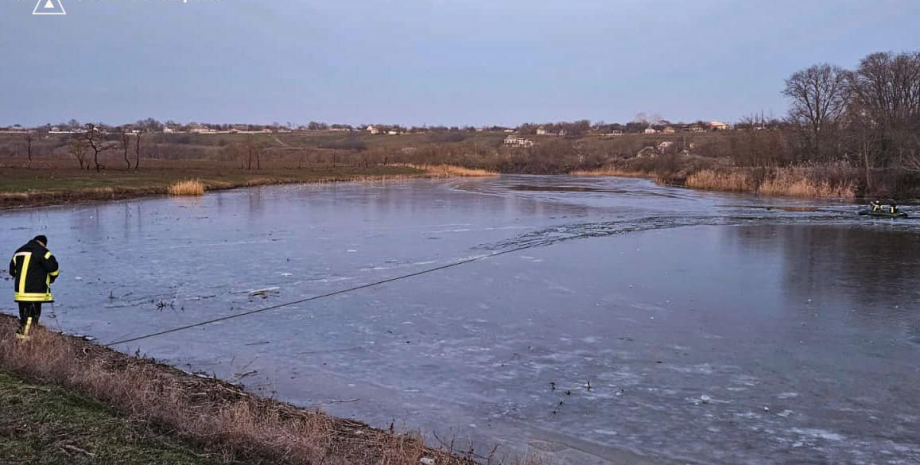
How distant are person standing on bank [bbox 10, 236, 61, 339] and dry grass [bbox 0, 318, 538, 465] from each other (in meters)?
0.63

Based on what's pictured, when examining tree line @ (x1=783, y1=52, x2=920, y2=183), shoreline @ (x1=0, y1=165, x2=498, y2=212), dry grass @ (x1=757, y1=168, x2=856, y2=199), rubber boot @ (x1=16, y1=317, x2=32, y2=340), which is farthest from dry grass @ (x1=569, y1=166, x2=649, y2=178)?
rubber boot @ (x1=16, y1=317, x2=32, y2=340)

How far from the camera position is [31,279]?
7.40 m

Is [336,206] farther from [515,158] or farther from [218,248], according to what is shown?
[515,158]

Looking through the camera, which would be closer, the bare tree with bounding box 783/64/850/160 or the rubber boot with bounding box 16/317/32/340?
the rubber boot with bounding box 16/317/32/340

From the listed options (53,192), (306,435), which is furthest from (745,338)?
(53,192)

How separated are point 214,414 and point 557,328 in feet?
14.1

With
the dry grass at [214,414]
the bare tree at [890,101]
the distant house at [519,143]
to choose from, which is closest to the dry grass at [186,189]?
the dry grass at [214,414]

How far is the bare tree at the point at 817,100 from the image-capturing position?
→ 42.4 metres

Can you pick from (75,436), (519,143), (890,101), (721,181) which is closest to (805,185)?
(721,181)

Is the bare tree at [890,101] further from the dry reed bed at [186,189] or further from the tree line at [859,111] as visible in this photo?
the dry reed bed at [186,189]

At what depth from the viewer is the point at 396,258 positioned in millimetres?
13500

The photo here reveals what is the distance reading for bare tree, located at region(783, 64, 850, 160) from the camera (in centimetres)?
4242

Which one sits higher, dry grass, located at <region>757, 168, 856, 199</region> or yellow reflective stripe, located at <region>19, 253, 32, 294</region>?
dry grass, located at <region>757, 168, 856, 199</region>

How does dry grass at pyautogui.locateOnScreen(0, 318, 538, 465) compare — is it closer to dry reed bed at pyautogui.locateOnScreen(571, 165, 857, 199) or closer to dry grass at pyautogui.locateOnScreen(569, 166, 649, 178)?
dry reed bed at pyautogui.locateOnScreen(571, 165, 857, 199)
